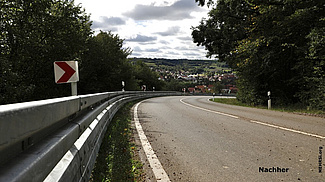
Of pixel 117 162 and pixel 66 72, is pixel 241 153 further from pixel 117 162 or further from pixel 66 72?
pixel 66 72

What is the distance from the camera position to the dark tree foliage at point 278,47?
13.9 meters

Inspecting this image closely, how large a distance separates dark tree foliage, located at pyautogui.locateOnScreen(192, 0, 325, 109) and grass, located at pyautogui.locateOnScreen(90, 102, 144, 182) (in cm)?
1040

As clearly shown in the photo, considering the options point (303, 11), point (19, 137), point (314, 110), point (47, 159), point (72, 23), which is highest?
point (72, 23)

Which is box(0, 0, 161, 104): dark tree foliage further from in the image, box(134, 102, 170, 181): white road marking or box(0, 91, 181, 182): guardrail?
box(0, 91, 181, 182): guardrail

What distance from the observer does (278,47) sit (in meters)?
16.2

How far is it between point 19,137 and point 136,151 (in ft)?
13.8

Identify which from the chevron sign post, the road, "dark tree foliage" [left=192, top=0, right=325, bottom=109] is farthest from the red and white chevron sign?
"dark tree foliage" [left=192, top=0, right=325, bottom=109]

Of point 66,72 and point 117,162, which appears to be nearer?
point 117,162

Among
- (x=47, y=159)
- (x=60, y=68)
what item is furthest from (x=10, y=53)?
(x=47, y=159)

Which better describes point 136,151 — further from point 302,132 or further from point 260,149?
point 302,132

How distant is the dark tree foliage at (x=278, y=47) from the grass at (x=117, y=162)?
10.4 m

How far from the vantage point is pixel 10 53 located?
22.5 m

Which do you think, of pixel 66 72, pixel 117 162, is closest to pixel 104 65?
pixel 66 72

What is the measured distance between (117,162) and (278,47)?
46.0ft
